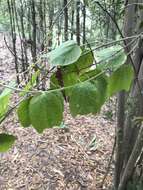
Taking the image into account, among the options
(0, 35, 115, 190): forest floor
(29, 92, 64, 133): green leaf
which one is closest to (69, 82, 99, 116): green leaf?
(29, 92, 64, 133): green leaf

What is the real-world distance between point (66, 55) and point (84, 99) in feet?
0.23

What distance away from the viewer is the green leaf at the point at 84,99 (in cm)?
36

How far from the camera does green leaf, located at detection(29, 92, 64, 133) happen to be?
13.1 inches

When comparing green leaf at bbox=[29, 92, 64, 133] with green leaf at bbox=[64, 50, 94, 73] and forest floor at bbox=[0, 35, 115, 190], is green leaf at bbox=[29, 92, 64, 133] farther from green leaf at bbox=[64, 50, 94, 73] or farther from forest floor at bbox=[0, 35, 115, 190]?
forest floor at bbox=[0, 35, 115, 190]

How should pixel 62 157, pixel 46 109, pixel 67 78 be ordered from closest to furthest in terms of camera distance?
pixel 46 109 → pixel 67 78 → pixel 62 157

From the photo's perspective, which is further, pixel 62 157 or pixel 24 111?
pixel 62 157

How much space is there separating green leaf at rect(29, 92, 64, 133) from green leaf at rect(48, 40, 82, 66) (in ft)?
0.18

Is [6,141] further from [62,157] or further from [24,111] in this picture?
[62,157]

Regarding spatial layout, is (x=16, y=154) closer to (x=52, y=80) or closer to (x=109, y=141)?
(x=109, y=141)

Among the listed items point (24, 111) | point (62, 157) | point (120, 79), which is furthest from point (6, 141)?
point (62, 157)

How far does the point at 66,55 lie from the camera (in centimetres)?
40

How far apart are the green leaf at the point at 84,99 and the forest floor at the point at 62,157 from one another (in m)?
1.69

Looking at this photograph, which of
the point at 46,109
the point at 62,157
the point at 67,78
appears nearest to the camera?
the point at 46,109

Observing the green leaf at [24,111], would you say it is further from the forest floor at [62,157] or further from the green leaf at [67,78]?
the forest floor at [62,157]
